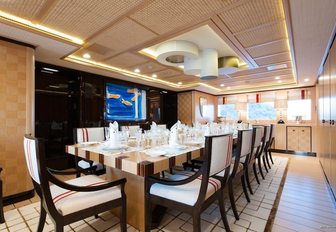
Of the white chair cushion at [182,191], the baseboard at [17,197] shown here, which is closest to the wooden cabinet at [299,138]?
the white chair cushion at [182,191]

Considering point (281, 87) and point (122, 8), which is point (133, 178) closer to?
point (122, 8)

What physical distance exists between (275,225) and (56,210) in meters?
2.15

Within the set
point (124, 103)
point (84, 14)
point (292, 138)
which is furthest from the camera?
point (292, 138)

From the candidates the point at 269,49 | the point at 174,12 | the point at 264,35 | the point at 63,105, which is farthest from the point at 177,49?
the point at 63,105

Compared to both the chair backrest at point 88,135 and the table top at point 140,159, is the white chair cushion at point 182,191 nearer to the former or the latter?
the table top at point 140,159

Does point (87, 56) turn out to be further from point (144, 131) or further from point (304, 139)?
point (304, 139)

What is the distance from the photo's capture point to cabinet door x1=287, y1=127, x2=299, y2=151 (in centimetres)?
604

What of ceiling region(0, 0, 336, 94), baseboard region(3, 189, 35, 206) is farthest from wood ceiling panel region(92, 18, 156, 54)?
baseboard region(3, 189, 35, 206)

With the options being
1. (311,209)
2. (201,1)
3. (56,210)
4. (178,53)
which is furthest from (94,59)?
(311,209)

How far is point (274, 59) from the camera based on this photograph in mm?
3611

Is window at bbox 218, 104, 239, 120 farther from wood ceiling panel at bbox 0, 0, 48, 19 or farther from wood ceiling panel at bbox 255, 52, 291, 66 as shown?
wood ceiling panel at bbox 0, 0, 48, 19

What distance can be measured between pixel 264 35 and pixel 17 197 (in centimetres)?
431

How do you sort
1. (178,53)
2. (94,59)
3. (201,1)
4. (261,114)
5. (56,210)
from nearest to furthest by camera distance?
(56,210) → (201,1) → (178,53) → (94,59) → (261,114)

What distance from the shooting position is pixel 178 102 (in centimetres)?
742
